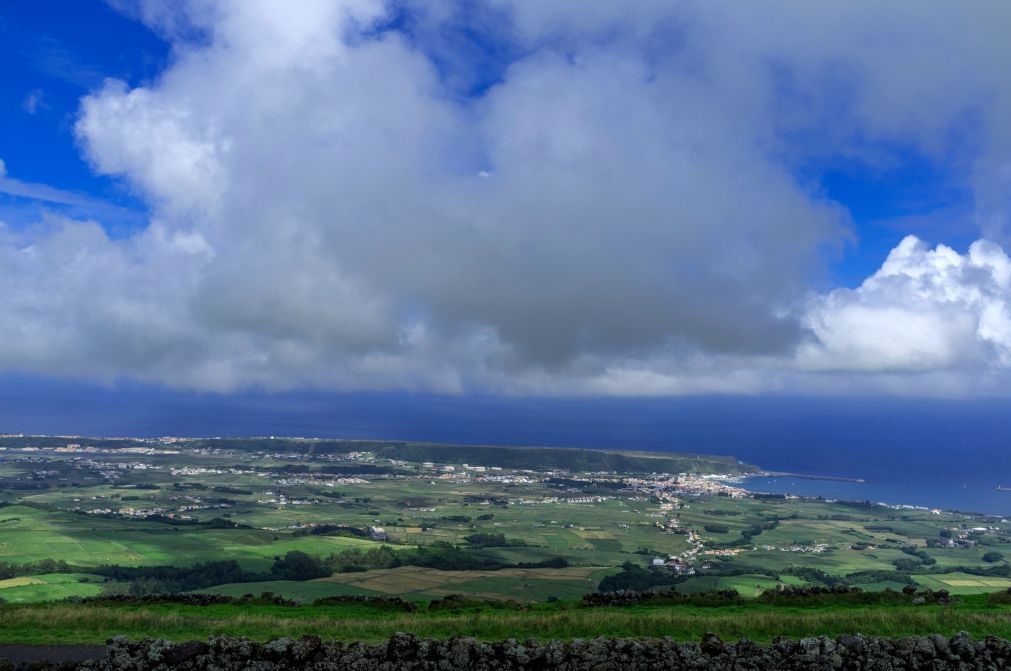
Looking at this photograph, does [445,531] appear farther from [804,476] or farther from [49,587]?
[804,476]

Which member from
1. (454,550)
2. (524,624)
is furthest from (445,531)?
(524,624)

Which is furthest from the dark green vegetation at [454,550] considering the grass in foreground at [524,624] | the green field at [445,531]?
the green field at [445,531]

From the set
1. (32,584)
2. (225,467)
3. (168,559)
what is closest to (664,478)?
(225,467)

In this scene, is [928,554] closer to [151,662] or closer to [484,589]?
[484,589]

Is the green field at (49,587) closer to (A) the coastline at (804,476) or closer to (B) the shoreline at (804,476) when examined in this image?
(B) the shoreline at (804,476)

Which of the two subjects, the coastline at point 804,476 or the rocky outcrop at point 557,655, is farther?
the coastline at point 804,476
